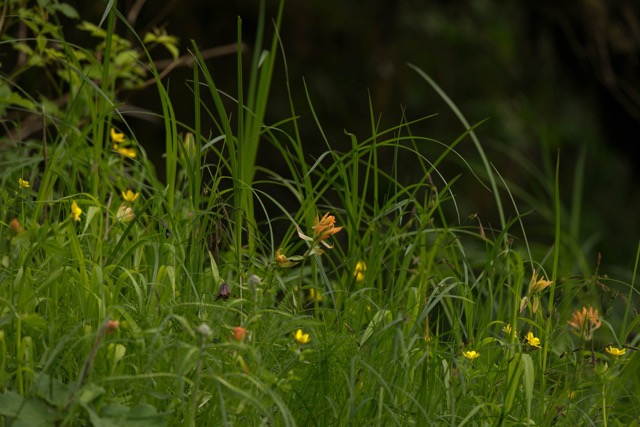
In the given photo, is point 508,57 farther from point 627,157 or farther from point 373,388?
point 373,388

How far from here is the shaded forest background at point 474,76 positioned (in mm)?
4770

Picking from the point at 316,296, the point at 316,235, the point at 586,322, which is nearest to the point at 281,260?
the point at 316,235

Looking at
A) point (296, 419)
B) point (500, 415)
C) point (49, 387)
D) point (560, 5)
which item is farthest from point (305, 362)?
point (560, 5)

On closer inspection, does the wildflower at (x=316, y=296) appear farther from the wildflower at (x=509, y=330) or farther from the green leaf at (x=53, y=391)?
the green leaf at (x=53, y=391)

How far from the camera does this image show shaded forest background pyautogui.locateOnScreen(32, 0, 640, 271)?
4770 millimetres

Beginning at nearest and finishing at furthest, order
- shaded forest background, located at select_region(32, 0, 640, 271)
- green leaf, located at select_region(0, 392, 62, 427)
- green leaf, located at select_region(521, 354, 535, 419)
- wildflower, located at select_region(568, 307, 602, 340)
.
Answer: green leaf, located at select_region(0, 392, 62, 427) → green leaf, located at select_region(521, 354, 535, 419) → wildflower, located at select_region(568, 307, 602, 340) → shaded forest background, located at select_region(32, 0, 640, 271)

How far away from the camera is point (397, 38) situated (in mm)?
6125

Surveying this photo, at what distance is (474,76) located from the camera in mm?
6797

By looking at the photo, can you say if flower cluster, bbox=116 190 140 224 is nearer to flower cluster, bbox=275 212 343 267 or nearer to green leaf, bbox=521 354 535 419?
flower cluster, bbox=275 212 343 267

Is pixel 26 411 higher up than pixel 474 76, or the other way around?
pixel 26 411

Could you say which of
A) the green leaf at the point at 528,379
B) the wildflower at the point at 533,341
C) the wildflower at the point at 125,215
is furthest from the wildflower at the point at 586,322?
the wildflower at the point at 125,215

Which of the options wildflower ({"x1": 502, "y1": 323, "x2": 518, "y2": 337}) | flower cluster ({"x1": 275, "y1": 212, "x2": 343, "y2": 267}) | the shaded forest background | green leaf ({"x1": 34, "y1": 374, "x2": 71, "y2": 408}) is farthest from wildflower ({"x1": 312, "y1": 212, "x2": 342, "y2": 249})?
the shaded forest background

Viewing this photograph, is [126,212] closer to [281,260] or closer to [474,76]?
[281,260]

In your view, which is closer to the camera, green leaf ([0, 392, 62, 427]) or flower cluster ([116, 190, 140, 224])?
green leaf ([0, 392, 62, 427])
